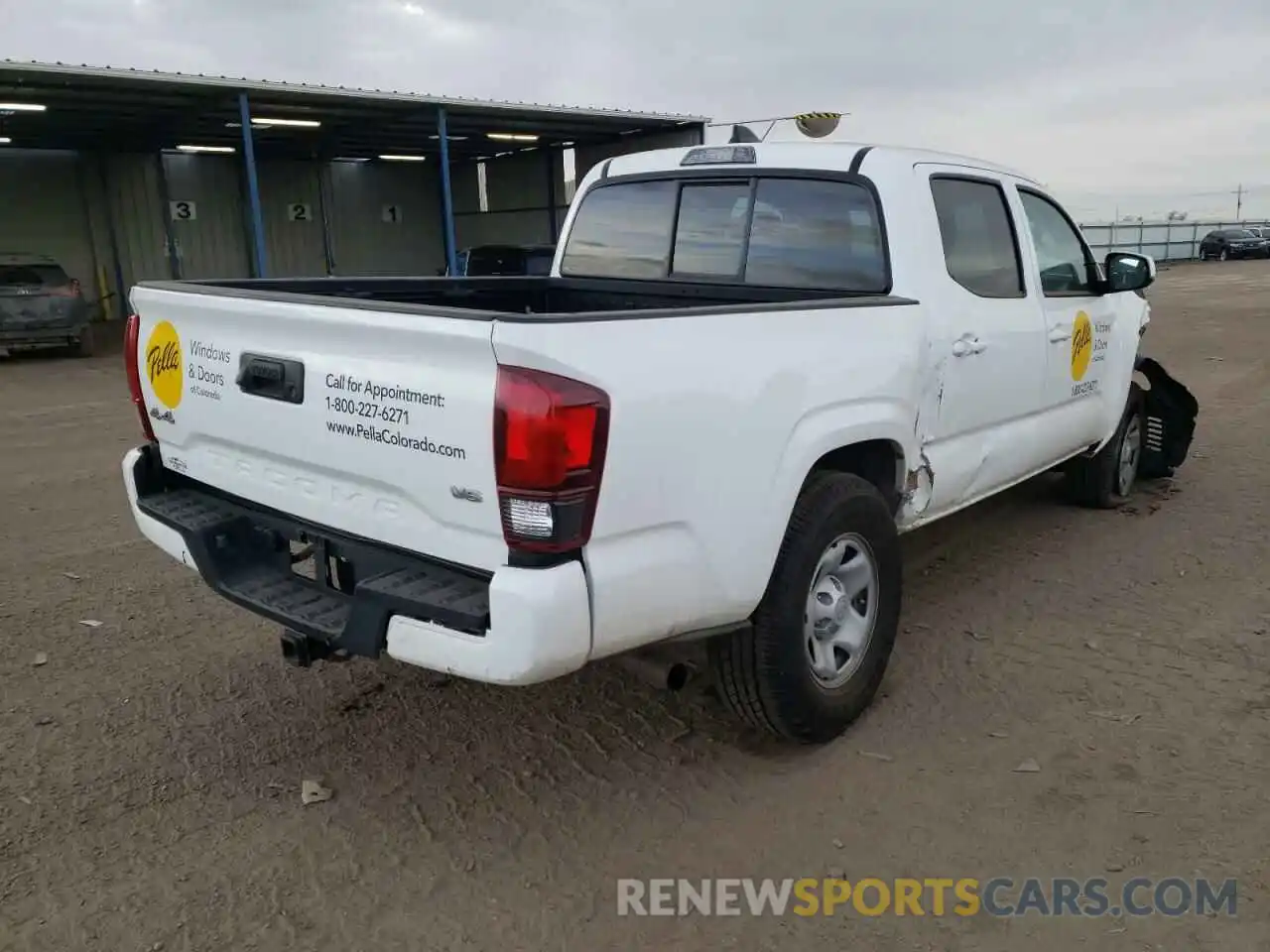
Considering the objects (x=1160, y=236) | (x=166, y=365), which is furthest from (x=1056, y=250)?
(x=1160, y=236)

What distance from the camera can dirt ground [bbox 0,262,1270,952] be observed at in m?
2.57

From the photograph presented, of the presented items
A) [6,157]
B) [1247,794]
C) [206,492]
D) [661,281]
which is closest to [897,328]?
[661,281]

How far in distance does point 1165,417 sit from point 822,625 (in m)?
4.41

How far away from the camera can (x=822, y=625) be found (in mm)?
3340

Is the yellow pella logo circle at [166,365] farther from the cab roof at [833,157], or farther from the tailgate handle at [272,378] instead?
the cab roof at [833,157]

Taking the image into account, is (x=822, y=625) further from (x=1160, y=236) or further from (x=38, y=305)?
(x=1160, y=236)

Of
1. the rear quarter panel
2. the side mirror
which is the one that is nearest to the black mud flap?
the side mirror

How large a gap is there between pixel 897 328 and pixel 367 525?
1.97 m

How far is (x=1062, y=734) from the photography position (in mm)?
3465

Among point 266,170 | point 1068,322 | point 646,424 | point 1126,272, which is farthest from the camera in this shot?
point 266,170

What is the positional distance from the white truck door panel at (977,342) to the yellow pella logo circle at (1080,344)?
47 cm

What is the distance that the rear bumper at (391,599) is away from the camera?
240cm

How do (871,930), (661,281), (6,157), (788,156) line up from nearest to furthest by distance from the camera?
1. (871,930)
2. (788,156)
3. (661,281)
4. (6,157)

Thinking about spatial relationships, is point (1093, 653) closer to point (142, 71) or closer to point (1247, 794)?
point (1247, 794)
